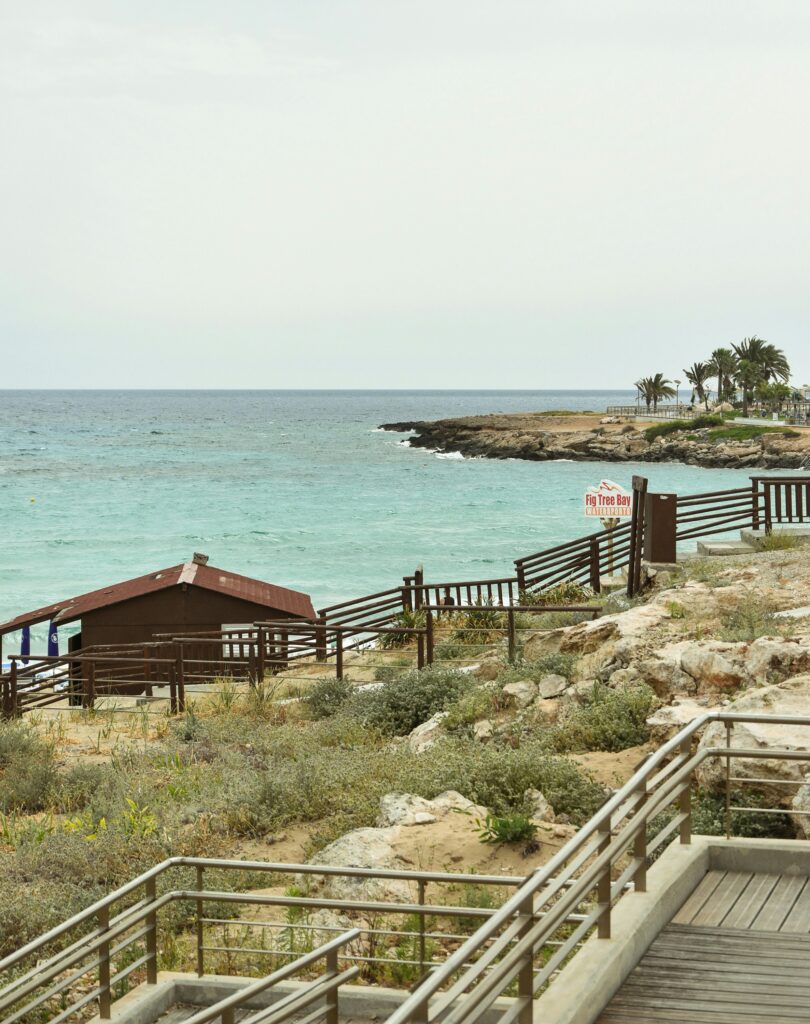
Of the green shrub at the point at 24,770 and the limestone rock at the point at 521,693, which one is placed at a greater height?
the limestone rock at the point at 521,693

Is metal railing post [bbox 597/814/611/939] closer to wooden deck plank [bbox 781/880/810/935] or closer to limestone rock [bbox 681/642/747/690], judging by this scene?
wooden deck plank [bbox 781/880/810/935]

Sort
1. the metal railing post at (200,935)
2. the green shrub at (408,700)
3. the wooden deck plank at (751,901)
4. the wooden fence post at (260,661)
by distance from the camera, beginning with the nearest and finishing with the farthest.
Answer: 1. the wooden deck plank at (751,901)
2. the metal railing post at (200,935)
3. the green shrub at (408,700)
4. the wooden fence post at (260,661)

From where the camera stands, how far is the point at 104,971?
635 centimetres

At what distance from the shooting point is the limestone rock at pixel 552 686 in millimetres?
13156

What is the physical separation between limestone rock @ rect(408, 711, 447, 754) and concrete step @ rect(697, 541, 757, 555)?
9371mm

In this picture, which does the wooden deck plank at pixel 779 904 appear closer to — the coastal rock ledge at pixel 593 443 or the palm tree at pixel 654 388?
the coastal rock ledge at pixel 593 443

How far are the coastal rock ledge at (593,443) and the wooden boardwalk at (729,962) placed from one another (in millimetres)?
72789

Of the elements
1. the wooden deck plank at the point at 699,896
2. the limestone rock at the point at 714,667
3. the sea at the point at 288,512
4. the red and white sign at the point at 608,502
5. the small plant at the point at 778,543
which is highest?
the red and white sign at the point at 608,502

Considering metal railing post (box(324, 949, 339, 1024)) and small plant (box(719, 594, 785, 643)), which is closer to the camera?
metal railing post (box(324, 949, 339, 1024))
